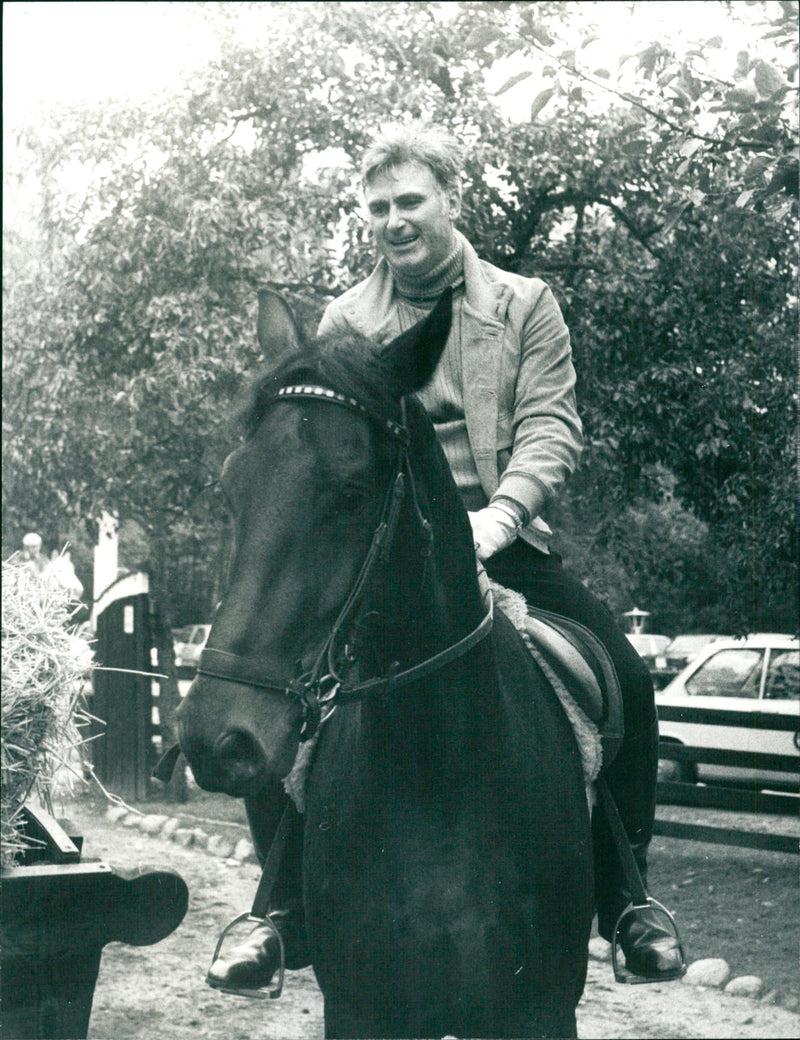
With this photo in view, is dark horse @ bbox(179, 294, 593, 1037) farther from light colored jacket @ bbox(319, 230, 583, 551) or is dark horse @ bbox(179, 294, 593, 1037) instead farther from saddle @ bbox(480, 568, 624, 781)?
light colored jacket @ bbox(319, 230, 583, 551)

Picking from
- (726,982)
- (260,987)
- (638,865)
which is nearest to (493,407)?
(638,865)

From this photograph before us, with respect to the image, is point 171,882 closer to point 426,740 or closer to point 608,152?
point 426,740

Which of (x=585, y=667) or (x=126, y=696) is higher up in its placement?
(x=585, y=667)

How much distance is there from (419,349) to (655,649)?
56.9 ft

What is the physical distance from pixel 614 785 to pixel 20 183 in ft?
25.2

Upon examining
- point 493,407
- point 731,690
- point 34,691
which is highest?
point 493,407

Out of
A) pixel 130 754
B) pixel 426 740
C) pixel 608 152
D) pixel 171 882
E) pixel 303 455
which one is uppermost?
pixel 608 152

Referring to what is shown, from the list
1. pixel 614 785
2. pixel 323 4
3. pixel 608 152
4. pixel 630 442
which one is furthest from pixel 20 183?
pixel 614 785

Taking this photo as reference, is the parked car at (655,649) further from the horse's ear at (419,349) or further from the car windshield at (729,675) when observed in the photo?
the horse's ear at (419,349)

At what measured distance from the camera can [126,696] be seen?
12133mm

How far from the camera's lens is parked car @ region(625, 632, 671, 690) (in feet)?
60.8

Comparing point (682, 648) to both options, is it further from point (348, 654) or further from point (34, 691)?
point (348, 654)

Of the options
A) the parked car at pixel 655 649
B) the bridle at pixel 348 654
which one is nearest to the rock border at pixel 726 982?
the bridle at pixel 348 654

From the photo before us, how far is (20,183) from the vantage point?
942cm
